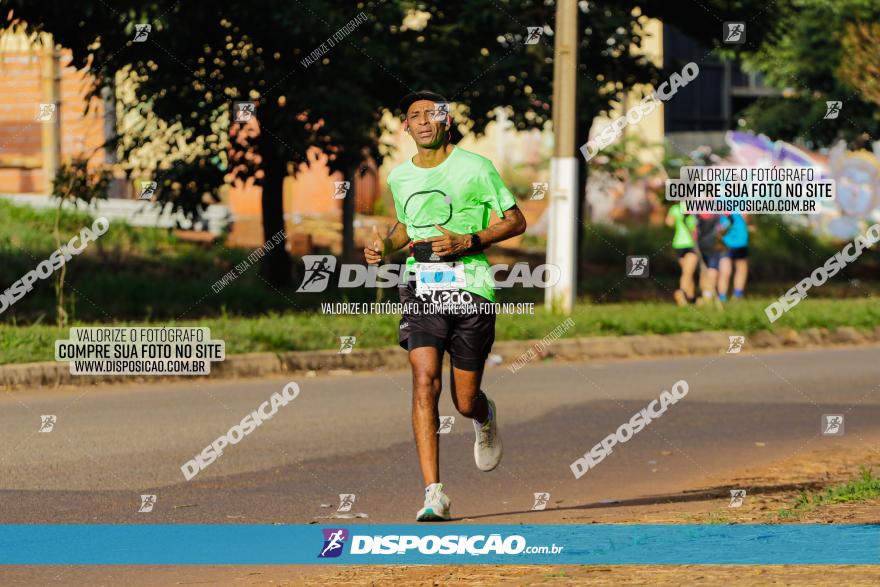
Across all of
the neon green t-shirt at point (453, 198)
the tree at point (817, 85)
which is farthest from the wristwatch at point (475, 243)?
the tree at point (817, 85)

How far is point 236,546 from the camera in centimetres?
745

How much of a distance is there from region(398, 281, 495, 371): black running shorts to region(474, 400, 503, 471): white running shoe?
0.49m

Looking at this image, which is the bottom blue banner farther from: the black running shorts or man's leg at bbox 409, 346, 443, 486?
the black running shorts

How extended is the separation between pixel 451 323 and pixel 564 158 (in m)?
11.2

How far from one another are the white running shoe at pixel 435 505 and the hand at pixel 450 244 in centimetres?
105

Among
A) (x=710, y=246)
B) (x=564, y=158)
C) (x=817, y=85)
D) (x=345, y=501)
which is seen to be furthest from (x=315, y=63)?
(x=817, y=85)

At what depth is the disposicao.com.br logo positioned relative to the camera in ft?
22.8

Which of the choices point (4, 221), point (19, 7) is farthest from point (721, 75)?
point (19, 7)

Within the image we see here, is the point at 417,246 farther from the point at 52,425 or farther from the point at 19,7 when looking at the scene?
the point at 19,7

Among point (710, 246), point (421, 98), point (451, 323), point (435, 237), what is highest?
point (421, 98)

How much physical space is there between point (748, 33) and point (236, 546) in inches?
722

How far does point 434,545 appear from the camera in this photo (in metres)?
7.07

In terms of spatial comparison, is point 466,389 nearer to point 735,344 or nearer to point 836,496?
point 836,496
